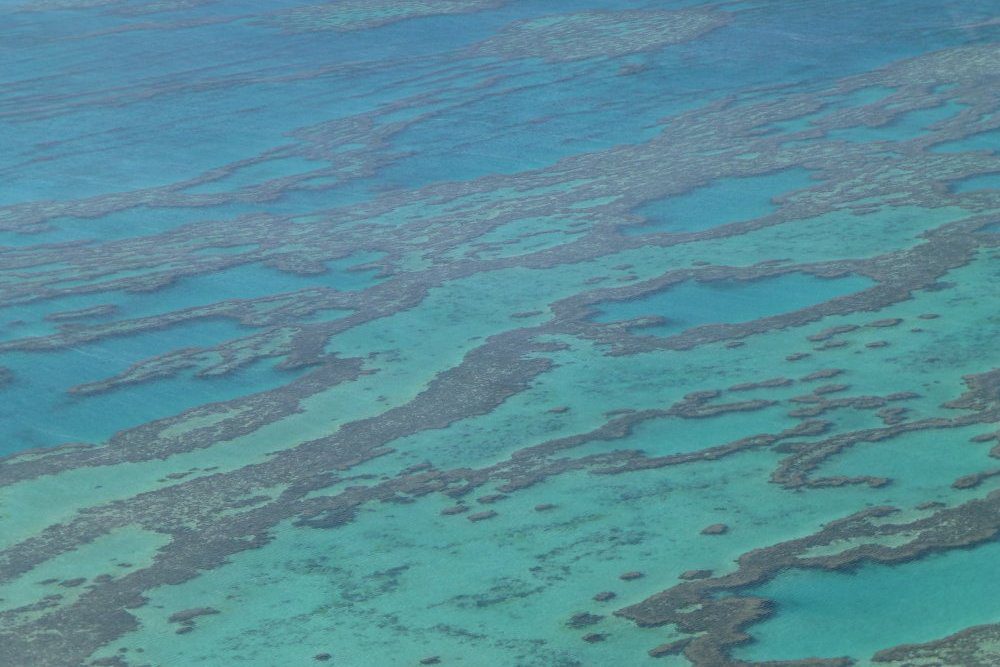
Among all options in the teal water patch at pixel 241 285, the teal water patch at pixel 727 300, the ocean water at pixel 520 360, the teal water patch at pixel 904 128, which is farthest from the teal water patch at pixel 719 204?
the teal water patch at pixel 241 285

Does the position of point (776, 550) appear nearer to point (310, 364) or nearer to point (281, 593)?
point (281, 593)

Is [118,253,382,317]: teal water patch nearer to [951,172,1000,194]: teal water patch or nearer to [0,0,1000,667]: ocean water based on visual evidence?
[0,0,1000,667]: ocean water

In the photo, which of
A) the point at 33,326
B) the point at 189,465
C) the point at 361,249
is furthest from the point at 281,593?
the point at 361,249

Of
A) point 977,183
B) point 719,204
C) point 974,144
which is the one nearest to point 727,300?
point 719,204

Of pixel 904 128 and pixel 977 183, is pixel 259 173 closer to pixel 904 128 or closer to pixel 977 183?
pixel 904 128

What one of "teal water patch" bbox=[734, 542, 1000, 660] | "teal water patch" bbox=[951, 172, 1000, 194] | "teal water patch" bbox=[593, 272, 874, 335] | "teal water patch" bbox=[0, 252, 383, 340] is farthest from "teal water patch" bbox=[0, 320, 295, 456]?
"teal water patch" bbox=[951, 172, 1000, 194]
